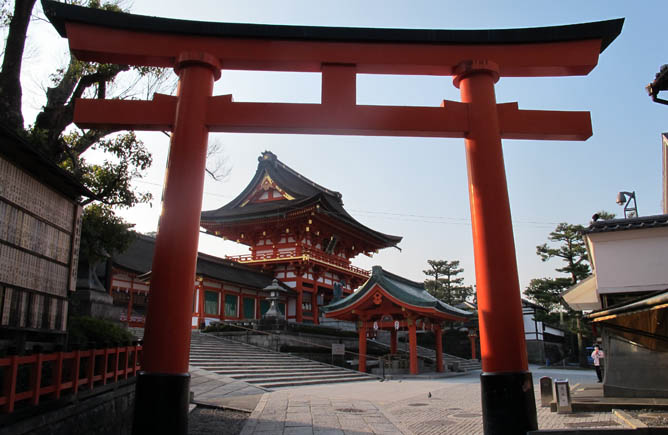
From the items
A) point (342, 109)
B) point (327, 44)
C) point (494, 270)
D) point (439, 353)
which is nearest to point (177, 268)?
point (342, 109)

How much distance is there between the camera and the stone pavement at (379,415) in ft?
23.2

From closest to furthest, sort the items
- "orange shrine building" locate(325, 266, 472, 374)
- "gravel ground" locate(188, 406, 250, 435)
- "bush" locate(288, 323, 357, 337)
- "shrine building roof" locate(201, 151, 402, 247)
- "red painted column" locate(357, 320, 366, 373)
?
"gravel ground" locate(188, 406, 250, 435) < "orange shrine building" locate(325, 266, 472, 374) < "red painted column" locate(357, 320, 366, 373) < "bush" locate(288, 323, 357, 337) < "shrine building roof" locate(201, 151, 402, 247)

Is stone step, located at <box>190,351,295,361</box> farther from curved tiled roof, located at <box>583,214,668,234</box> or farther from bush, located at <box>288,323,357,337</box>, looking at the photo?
curved tiled roof, located at <box>583,214,668,234</box>

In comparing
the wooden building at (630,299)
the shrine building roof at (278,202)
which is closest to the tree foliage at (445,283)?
the shrine building roof at (278,202)

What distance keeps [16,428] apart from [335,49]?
5352 millimetres

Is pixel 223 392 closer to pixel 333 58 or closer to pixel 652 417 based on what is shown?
pixel 333 58

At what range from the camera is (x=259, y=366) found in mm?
16375

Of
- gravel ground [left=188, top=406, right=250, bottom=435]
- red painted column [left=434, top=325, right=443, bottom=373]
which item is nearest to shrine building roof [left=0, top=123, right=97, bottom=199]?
gravel ground [left=188, top=406, right=250, bottom=435]

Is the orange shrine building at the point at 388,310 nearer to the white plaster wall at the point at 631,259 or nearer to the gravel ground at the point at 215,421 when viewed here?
the white plaster wall at the point at 631,259

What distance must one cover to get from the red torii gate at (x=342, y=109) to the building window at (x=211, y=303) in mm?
19442

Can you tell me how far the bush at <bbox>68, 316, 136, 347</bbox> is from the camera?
22.9ft

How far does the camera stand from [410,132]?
6086mm

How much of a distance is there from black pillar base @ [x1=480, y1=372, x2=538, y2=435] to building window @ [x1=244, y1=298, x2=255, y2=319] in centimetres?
2320

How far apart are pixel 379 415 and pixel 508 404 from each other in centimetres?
376
